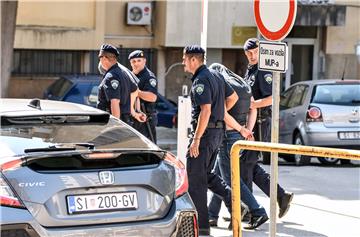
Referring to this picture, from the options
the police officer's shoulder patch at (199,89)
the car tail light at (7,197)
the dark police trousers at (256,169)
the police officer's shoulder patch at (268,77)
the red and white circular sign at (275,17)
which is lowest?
the dark police trousers at (256,169)

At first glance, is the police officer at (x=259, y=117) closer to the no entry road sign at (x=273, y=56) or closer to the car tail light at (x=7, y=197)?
the no entry road sign at (x=273, y=56)

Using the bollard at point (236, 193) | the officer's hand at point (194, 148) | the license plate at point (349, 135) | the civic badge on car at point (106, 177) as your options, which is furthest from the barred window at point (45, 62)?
the civic badge on car at point (106, 177)

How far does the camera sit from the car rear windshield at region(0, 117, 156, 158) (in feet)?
16.8

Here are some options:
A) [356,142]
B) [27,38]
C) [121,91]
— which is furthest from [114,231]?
[27,38]

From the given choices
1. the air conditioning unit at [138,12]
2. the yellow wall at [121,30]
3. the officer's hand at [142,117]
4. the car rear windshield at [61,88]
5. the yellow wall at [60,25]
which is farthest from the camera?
the yellow wall at [121,30]

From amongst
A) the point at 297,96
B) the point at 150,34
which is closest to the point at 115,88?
the point at 297,96

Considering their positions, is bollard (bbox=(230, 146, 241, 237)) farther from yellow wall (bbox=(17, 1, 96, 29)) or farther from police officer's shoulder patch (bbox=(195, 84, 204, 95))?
yellow wall (bbox=(17, 1, 96, 29))

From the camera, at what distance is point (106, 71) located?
869cm

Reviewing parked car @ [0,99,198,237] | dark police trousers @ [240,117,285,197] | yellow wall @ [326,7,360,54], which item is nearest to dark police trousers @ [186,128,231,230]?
dark police trousers @ [240,117,285,197]

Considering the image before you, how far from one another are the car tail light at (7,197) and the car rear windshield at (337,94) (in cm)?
954

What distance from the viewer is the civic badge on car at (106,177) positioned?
A: 199 inches

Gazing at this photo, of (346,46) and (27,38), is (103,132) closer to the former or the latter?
(27,38)

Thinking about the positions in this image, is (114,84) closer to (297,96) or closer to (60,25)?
(297,96)

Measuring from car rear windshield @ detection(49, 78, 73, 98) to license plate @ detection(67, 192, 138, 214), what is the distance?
10.2 metres
